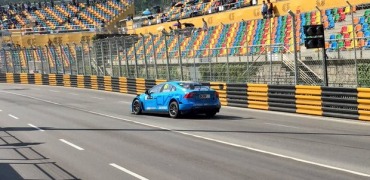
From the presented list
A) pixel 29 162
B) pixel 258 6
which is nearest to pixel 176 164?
pixel 29 162

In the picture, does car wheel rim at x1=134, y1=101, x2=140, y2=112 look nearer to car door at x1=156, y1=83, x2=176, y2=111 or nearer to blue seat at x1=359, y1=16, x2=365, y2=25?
car door at x1=156, y1=83, x2=176, y2=111

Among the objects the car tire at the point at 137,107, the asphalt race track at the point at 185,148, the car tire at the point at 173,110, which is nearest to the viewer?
the asphalt race track at the point at 185,148

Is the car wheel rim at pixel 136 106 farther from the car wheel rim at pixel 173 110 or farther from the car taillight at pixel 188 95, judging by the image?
the car taillight at pixel 188 95

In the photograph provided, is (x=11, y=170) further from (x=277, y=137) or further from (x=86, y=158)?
Result: (x=277, y=137)

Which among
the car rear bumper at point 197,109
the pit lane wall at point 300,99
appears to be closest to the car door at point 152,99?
the car rear bumper at point 197,109

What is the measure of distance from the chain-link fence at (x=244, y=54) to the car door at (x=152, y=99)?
5.22 m

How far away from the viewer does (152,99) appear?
61.9 feet

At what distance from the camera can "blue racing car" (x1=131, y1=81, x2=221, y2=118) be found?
17.4 m

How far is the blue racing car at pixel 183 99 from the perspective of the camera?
57.2 feet

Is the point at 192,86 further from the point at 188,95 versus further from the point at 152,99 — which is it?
the point at 152,99

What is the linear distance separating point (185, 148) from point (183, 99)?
6.55 metres

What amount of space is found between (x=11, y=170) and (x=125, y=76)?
989 inches

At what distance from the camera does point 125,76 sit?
34.0 m

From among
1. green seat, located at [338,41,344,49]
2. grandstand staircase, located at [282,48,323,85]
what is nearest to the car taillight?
grandstand staircase, located at [282,48,323,85]
